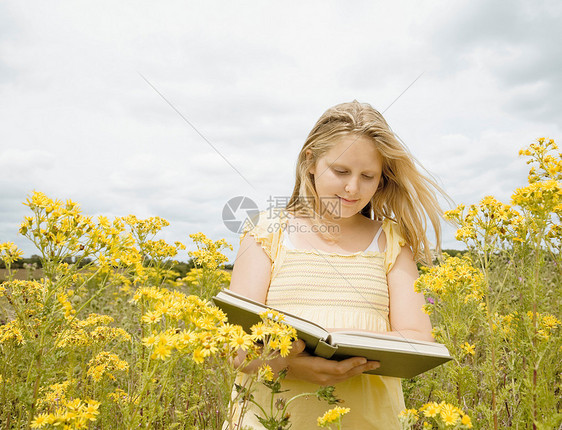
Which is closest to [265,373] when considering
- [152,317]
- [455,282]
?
[152,317]

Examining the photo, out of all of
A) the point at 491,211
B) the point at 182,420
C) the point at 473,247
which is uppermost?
the point at 491,211

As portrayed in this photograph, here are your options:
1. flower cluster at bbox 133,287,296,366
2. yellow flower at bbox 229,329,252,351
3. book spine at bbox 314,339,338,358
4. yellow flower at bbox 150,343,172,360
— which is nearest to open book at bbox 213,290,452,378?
book spine at bbox 314,339,338,358

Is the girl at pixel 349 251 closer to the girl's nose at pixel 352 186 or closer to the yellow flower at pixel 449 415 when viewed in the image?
the girl's nose at pixel 352 186

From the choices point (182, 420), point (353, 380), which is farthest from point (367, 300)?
point (182, 420)

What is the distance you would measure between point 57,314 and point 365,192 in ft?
5.14

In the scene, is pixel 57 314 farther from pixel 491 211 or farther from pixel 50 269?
pixel 491 211

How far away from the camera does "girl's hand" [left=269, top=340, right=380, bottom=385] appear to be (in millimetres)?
1642

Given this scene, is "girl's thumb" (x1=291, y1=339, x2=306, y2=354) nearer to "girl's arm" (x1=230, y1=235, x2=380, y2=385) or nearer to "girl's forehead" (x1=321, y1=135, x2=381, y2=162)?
"girl's arm" (x1=230, y1=235, x2=380, y2=385)

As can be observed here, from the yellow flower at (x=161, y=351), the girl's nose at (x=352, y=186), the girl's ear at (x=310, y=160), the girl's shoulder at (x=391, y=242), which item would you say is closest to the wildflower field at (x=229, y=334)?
the yellow flower at (x=161, y=351)

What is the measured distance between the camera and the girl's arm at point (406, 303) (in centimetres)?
217

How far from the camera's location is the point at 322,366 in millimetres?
1664

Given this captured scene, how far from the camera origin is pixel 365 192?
228 centimetres

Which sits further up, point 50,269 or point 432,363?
point 50,269

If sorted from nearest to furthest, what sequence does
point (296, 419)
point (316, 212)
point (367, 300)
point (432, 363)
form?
point (432, 363)
point (296, 419)
point (367, 300)
point (316, 212)
